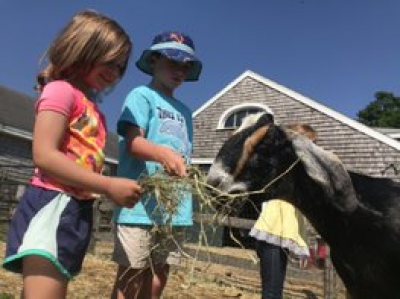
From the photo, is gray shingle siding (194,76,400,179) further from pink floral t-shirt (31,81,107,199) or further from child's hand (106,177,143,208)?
child's hand (106,177,143,208)

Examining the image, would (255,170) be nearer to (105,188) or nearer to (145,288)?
(145,288)

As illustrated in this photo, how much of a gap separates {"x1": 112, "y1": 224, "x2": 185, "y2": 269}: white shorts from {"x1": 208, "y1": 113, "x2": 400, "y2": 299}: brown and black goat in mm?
496

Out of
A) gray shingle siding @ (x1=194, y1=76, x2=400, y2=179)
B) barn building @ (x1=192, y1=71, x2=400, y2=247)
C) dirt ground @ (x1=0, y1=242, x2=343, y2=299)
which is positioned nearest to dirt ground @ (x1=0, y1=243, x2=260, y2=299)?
dirt ground @ (x1=0, y1=242, x2=343, y2=299)

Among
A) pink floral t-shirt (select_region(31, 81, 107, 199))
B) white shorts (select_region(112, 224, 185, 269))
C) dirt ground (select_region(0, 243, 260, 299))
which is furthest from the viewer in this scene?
dirt ground (select_region(0, 243, 260, 299))

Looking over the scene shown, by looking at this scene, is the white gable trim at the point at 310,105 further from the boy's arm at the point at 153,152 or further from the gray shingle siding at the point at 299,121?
the boy's arm at the point at 153,152

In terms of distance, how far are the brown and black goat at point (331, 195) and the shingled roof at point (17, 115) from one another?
18.8 meters

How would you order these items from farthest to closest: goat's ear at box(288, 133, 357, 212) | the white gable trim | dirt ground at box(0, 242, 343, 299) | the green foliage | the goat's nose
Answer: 1. the green foliage
2. the white gable trim
3. dirt ground at box(0, 242, 343, 299)
4. goat's ear at box(288, 133, 357, 212)
5. the goat's nose

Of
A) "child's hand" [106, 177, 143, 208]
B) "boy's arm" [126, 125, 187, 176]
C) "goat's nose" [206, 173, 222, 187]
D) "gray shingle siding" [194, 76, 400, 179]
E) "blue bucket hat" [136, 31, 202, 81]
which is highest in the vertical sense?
"gray shingle siding" [194, 76, 400, 179]

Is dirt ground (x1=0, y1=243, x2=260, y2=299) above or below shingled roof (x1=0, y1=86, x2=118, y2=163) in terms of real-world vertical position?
below

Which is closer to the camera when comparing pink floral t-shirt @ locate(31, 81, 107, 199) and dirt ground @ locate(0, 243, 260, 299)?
pink floral t-shirt @ locate(31, 81, 107, 199)

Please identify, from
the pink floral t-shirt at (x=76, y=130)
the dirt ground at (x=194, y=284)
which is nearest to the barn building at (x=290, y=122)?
the dirt ground at (x=194, y=284)

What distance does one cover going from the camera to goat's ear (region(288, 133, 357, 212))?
354 centimetres

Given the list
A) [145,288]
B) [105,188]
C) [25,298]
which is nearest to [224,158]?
[145,288]

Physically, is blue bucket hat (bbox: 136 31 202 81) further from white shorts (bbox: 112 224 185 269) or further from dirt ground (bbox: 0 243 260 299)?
dirt ground (bbox: 0 243 260 299)
